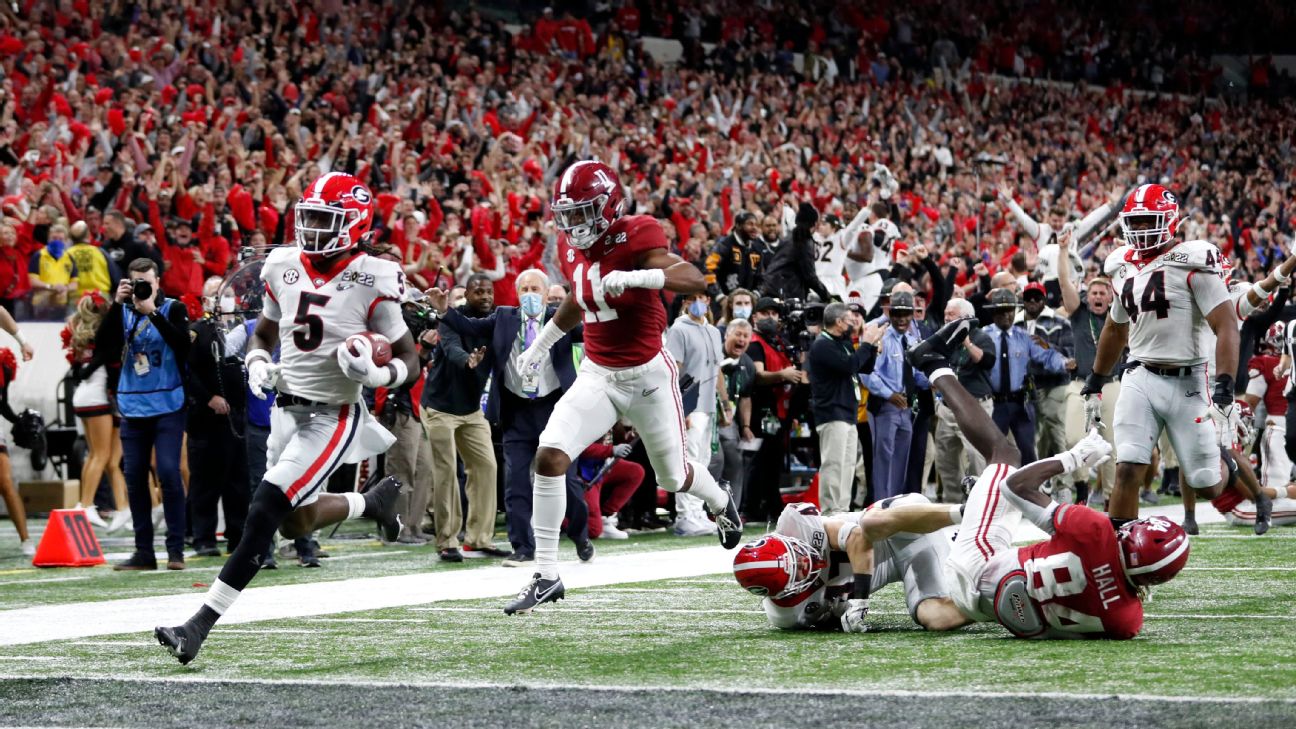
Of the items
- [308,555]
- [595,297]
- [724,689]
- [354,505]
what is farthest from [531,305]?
[724,689]

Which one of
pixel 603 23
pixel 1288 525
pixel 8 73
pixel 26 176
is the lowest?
pixel 1288 525

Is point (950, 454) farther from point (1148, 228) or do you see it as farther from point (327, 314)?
point (327, 314)

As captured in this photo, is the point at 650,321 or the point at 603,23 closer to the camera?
the point at 650,321

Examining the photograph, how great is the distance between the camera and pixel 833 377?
13.2 metres

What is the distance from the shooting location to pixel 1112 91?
121ft

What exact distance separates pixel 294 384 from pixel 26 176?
32.5 ft

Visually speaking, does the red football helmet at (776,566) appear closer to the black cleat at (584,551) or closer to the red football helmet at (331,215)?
the red football helmet at (331,215)

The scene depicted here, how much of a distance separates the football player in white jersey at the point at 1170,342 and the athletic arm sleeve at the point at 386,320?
3.58 meters

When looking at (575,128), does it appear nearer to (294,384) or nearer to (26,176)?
(26,176)

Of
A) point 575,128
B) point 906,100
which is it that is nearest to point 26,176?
point 575,128

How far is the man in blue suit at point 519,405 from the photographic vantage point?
423 inches

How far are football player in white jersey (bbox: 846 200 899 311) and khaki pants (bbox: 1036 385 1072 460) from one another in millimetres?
2357

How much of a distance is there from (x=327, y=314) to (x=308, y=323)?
0.27 ft

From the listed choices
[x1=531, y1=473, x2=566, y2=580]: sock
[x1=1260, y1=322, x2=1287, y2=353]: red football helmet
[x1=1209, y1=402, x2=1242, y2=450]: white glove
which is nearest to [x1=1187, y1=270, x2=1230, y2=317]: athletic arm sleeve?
[x1=1209, y1=402, x2=1242, y2=450]: white glove
